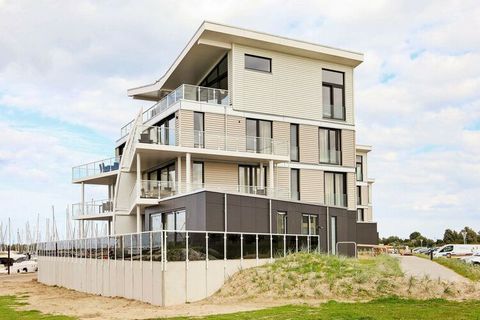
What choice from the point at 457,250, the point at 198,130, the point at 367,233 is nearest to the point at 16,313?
the point at 198,130

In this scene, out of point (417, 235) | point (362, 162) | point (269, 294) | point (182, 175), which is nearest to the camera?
point (269, 294)

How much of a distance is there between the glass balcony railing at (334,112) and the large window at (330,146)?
36.9 inches

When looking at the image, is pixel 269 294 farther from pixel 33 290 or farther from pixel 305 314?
pixel 33 290

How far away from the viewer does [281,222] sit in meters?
31.8

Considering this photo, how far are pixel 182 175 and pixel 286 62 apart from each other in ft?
32.8

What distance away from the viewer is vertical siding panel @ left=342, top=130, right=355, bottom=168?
128 feet

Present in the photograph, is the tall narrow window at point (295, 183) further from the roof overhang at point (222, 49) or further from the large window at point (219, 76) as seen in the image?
the roof overhang at point (222, 49)

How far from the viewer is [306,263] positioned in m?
24.5

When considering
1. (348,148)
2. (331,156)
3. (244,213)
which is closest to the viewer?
(244,213)

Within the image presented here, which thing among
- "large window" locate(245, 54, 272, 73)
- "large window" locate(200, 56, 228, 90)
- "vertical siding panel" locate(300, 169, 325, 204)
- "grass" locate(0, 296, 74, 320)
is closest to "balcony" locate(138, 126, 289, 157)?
"vertical siding panel" locate(300, 169, 325, 204)

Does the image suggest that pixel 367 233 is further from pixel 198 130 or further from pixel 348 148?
pixel 198 130

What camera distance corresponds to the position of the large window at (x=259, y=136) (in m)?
35.1

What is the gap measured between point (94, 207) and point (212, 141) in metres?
14.2

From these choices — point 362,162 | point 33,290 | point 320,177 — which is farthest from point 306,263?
point 362,162
